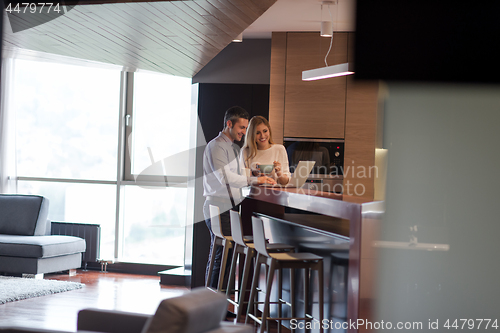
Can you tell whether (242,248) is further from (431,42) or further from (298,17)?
(298,17)

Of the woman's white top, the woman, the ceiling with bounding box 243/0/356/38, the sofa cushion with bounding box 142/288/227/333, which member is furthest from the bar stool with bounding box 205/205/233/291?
the sofa cushion with bounding box 142/288/227/333

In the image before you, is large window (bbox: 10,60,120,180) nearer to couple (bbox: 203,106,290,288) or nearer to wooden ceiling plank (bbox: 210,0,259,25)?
couple (bbox: 203,106,290,288)

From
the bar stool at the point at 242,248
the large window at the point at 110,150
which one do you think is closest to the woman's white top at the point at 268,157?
the bar stool at the point at 242,248

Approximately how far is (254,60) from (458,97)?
4047 millimetres

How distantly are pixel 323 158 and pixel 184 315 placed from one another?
15.4ft

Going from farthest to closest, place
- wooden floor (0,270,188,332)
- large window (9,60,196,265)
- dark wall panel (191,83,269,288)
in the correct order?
large window (9,60,196,265) < dark wall panel (191,83,269,288) < wooden floor (0,270,188,332)

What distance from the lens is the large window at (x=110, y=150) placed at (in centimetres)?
725

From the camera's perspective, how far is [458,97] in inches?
112

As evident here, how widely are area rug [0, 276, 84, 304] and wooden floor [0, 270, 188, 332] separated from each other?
0.08m

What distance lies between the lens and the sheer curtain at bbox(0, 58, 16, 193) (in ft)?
24.1

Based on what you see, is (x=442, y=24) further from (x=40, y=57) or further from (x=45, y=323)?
(x=40, y=57)

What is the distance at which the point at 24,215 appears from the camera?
22.0 ft

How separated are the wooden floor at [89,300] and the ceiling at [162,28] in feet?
8.00

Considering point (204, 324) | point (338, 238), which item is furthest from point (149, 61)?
point (204, 324)
